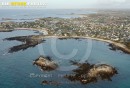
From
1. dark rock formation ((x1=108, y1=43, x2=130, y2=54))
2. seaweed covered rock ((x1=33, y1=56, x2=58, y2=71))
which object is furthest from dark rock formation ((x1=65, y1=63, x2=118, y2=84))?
dark rock formation ((x1=108, y1=43, x2=130, y2=54))

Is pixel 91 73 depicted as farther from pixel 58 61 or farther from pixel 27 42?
pixel 27 42

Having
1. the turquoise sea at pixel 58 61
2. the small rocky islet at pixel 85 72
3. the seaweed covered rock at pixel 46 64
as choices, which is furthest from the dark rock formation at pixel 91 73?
the seaweed covered rock at pixel 46 64

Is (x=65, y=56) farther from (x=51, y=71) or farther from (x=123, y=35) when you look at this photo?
(x=123, y=35)

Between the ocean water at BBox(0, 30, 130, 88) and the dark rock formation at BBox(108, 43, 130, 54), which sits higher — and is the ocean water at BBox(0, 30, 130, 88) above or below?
below

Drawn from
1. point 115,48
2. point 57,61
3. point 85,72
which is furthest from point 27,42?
point 85,72

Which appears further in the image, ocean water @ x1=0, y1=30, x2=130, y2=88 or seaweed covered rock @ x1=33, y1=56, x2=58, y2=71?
seaweed covered rock @ x1=33, y1=56, x2=58, y2=71

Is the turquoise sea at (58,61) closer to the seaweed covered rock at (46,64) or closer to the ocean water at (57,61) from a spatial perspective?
the ocean water at (57,61)

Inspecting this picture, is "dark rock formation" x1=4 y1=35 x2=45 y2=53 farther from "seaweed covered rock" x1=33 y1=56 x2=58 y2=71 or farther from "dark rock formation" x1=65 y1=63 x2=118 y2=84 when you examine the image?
"dark rock formation" x1=65 y1=63 x2=118 y2=84

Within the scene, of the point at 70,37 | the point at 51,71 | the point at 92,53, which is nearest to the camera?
the point at 51,71

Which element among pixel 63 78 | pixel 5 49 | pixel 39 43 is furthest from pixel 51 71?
pixel 39 43
